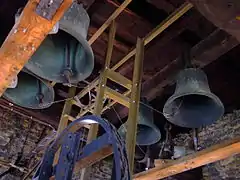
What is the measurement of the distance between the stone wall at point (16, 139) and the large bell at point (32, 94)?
1.35m

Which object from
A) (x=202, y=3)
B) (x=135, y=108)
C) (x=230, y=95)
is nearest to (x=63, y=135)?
(x=202, y=3)

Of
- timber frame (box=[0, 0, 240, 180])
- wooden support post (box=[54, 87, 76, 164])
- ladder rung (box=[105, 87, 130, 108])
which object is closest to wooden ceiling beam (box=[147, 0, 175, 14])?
timber frame (box=[0, 0, 240, 180])

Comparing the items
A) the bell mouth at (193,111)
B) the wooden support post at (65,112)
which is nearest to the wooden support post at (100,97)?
the bell mouth at (193,111)

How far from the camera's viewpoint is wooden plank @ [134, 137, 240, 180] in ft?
6.63

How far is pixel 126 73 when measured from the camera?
107 inches

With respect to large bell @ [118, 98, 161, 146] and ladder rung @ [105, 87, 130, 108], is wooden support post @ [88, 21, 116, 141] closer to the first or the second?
ladder rung @ [105, 87, 130, 108]

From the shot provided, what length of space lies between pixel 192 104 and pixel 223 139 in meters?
1.00

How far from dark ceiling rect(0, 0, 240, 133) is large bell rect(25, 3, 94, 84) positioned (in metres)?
0.37

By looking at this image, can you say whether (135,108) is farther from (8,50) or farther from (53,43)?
(8,50)

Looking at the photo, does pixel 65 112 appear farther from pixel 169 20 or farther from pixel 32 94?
pixel 169 20

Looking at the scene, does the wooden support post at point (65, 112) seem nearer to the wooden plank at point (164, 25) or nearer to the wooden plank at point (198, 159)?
the wooden plank at point (164, 25)

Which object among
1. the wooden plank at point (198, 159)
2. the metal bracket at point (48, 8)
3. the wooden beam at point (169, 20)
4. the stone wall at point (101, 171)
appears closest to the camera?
the metal bracket at point (48, 8)

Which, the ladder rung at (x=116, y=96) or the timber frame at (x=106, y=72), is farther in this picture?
the ladder rung at (x=116, y=96)

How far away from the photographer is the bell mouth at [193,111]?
2270 mm
